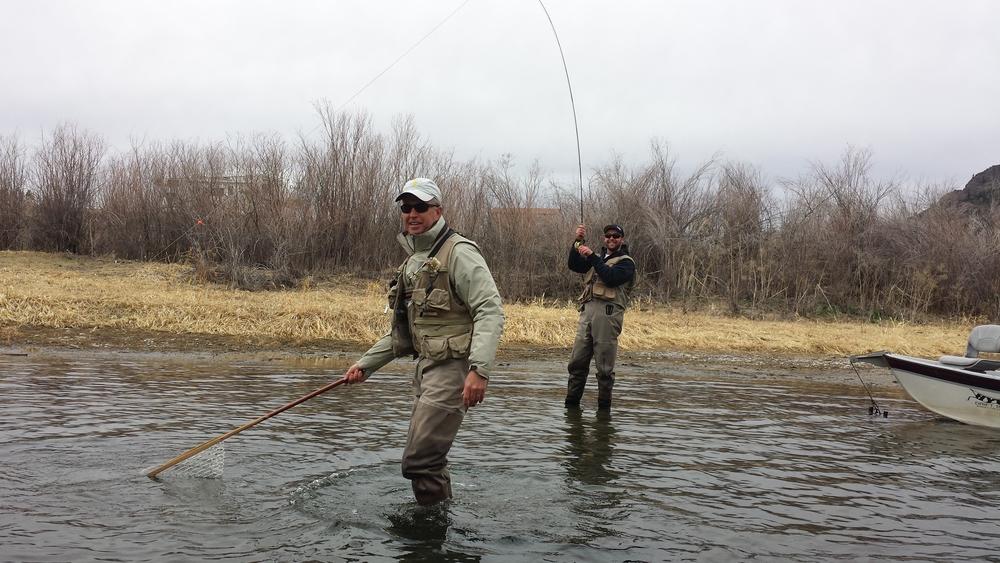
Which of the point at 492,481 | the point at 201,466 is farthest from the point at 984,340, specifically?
the point at 201,466

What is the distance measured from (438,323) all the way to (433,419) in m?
0.57

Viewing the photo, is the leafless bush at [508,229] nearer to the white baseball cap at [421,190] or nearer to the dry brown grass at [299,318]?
the dry brown grass at [299,318]

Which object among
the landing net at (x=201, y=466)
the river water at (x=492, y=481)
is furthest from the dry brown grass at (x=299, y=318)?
the landing net at (x=201, y=466)

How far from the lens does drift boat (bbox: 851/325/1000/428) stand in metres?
8.84

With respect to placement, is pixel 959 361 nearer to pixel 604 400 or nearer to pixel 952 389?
pixel 952 389

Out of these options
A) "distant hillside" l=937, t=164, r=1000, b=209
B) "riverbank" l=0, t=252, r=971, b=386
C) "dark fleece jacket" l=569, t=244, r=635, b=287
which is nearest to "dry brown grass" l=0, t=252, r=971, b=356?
"riverbank" l=0, t=252, r=971, b=386

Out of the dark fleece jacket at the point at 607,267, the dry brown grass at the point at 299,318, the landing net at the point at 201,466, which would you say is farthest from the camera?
the dry brown grass at the point at 299,318

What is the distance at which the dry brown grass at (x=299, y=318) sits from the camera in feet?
46.5

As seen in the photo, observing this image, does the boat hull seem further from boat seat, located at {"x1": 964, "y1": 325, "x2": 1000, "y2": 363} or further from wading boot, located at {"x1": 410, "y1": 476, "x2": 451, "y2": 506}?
wading boot, located at {"x1": 410, "y1": 476, "x2": 451, "y2": 506}

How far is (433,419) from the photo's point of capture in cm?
460

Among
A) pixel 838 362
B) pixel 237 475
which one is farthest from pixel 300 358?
pixel 838 362

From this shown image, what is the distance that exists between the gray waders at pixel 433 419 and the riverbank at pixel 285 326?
8.99 m

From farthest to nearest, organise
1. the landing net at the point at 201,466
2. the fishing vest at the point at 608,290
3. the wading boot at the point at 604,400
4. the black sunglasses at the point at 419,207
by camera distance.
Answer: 1. the wading boot at the point at 604,400
2. the fishing vest at the point at 608,290
3. the landing net at the point at 201,466
4. the black sunglasses at the point at 419,207

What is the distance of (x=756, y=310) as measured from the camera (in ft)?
71.9
